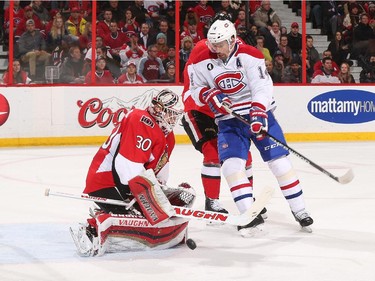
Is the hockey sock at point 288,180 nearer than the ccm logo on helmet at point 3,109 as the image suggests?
Yes

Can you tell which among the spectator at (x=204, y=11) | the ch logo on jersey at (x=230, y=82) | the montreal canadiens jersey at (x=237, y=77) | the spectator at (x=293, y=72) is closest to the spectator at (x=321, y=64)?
the spectator at (x=293, y=72)

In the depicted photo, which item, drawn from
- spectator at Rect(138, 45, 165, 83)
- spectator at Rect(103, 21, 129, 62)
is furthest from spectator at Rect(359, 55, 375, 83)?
spectator at Rect(103, 21, 129, 62)

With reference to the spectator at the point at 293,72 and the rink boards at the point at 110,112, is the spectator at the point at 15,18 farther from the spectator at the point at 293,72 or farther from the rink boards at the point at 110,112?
the spectator at the point at 293,72

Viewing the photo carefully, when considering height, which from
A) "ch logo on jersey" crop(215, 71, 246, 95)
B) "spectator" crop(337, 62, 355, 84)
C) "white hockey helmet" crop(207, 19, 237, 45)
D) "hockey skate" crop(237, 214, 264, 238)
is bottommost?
"hockey skate" crop(237, 214, 264, 238)

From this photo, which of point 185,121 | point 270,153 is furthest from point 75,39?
point 270,153

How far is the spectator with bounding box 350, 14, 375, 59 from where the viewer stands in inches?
382

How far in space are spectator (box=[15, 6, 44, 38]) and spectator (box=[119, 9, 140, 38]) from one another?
0.85 m

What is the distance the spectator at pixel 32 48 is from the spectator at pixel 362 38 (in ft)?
11.0

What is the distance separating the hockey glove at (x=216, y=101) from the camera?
4812mm

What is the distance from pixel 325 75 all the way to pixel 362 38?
63cm

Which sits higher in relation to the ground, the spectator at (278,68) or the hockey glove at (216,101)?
the hockey glove at (216,101)

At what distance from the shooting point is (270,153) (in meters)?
4.86

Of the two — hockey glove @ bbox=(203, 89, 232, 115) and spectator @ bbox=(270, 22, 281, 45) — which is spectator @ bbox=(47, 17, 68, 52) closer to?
spectator @ bbox=(270, 22, 281, 45)

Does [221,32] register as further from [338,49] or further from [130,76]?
[338,49]
